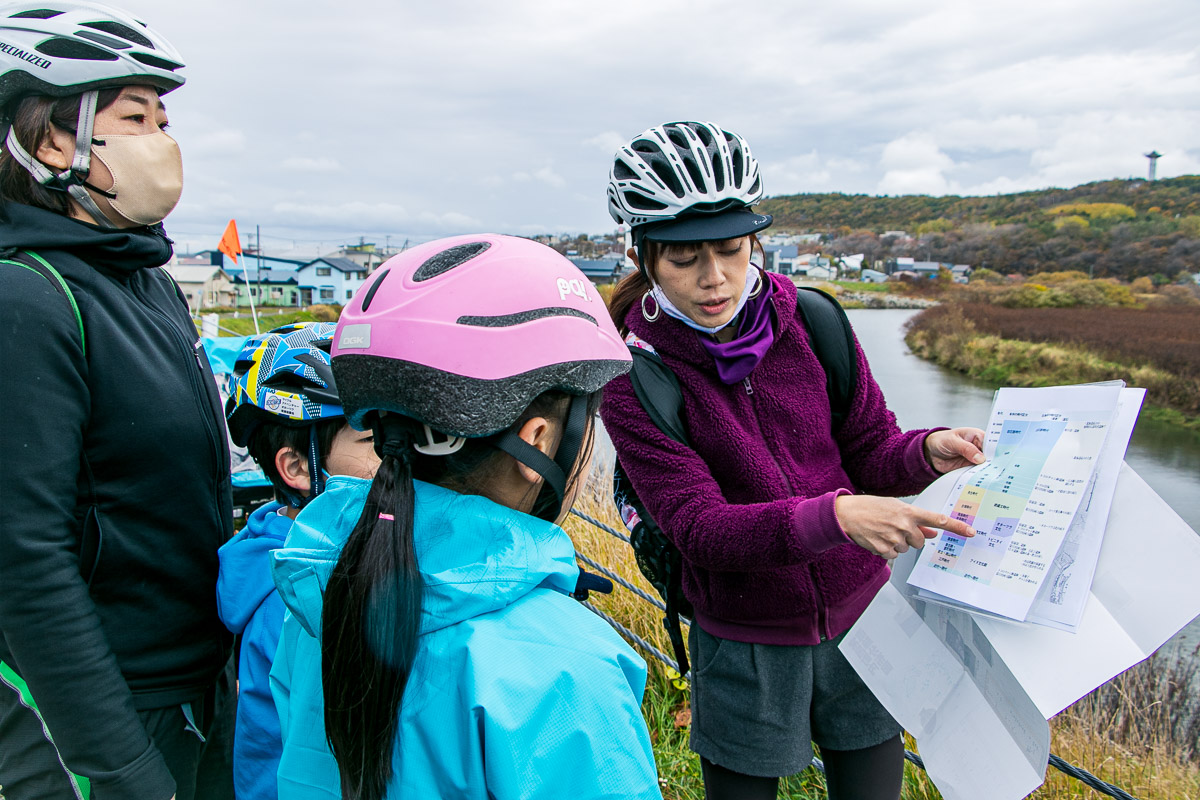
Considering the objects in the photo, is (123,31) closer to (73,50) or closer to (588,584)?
(73,50)

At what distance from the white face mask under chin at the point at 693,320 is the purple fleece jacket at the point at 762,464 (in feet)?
0.09

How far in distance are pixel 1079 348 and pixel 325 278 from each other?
245ft

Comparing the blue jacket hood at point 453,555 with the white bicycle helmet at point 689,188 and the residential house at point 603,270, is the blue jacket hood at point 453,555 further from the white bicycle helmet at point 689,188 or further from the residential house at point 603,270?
the residential house at point 603,270

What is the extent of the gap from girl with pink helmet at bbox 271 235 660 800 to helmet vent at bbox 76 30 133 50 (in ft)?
3.35

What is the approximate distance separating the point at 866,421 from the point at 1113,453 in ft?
2.10

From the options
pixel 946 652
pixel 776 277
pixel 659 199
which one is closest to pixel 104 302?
pixel 659 199

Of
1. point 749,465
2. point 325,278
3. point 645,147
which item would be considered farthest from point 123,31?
point 325,278

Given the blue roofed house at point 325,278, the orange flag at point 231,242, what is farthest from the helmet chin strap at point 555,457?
the blue roofed house at point 325,278

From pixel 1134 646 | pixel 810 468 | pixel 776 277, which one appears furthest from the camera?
pixel 776 277

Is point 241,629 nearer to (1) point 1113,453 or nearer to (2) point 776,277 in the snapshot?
(2) point 776,277

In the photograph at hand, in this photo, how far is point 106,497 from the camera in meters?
1.61

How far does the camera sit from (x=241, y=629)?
70.9 inches

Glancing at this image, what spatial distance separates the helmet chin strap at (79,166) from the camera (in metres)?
1.68

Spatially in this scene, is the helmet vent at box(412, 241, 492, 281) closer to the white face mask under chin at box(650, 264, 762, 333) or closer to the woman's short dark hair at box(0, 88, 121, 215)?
the white face mask under chin at box(650, 264, 762, 333)
